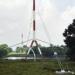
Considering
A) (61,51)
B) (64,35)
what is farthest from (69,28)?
(61,51)

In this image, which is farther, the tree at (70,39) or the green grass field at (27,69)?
the tree at (70,39)

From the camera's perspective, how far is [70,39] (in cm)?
7131

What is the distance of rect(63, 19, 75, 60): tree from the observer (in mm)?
70750

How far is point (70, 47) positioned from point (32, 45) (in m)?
18.9

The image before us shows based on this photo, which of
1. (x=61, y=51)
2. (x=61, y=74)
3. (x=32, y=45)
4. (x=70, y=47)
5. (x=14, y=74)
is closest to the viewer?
(x=14, y=74)

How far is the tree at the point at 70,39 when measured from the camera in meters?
70.8

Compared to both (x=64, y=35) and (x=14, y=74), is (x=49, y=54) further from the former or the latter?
(x=14, y=74)

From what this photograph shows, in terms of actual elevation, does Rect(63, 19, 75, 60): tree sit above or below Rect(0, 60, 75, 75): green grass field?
above

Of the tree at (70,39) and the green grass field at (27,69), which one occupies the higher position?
the tree at (70,39)

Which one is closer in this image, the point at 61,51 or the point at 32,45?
the point at 32,45

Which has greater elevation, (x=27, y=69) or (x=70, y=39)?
(x=70, y=39)

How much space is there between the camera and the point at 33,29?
79688mm

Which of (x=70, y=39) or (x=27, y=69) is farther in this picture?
(x=70, y=39)

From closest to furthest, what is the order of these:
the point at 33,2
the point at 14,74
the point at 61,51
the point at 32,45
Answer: the point at 14,74
the point at 33,2
the point at 32,45
the point at 61,51
